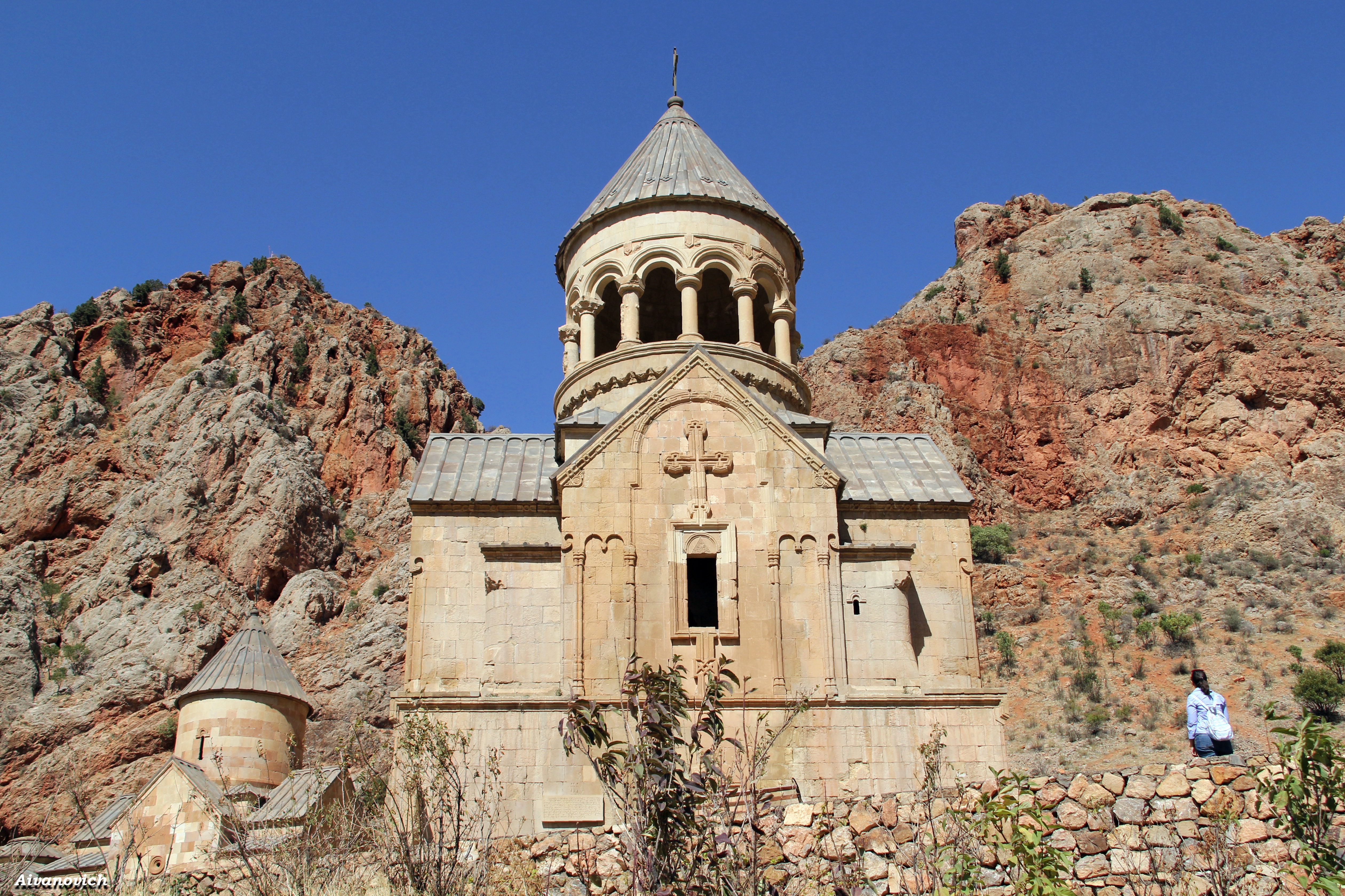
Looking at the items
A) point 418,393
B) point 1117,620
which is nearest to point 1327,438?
point 1117,620

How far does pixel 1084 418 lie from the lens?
4447 cm

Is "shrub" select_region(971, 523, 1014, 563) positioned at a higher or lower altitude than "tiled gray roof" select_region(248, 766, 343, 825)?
higher

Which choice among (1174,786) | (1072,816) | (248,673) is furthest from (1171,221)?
(1072,816)

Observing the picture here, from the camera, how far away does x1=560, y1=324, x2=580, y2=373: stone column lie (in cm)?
1482

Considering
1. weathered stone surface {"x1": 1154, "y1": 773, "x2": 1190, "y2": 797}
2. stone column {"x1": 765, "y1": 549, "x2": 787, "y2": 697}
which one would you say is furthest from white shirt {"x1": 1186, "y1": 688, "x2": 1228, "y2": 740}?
stone column {"x1": 765, "y1": 549, "x2": 787, "y2": 697}

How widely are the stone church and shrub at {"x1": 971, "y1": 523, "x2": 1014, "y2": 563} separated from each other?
84.7ft

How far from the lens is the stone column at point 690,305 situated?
13.5m

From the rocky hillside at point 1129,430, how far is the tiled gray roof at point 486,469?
1611 cm

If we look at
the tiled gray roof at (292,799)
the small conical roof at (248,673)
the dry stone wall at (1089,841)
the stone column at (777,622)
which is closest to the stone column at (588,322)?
the stone column at (777,622)

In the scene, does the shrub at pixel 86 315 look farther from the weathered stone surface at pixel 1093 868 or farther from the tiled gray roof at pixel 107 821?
the weathered stone surface at pixel 1093 868

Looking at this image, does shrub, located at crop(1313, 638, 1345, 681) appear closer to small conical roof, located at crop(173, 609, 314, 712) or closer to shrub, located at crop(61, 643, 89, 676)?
small conical roof, located at crop(173, 609, 314, 712)

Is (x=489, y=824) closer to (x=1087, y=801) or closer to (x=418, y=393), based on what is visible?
(x=1087, y=801)

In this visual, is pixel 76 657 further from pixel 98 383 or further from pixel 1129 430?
pixel 1129 430

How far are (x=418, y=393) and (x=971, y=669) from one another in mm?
38180
